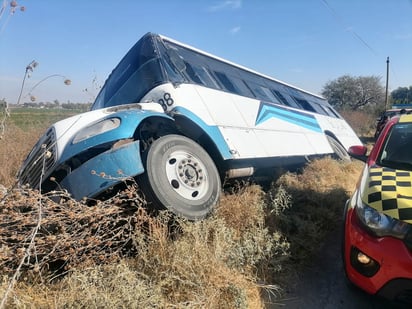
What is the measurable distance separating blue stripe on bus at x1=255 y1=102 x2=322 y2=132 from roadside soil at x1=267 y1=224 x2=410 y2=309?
2.56 meters

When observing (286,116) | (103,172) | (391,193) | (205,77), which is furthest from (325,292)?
(286,116)

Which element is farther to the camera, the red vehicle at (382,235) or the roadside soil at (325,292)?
the roadside soil at (325,292)

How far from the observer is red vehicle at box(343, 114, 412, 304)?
2195 mm

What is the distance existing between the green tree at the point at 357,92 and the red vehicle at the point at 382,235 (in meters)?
48.2

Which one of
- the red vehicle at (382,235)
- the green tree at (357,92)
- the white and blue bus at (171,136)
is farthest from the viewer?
the green tree at (357,92)

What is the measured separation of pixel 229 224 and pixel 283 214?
84 cm

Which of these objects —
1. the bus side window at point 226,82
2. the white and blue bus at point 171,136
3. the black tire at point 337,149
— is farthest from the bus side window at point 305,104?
the bus side window at point 226,82

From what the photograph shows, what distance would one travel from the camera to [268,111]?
19.2 feet

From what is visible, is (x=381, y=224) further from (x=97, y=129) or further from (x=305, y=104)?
(x=305, y=104)

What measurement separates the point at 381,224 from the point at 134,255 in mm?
2056

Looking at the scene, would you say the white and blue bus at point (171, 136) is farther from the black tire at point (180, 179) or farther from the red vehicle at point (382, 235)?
the red vehicle at point (382, 235)

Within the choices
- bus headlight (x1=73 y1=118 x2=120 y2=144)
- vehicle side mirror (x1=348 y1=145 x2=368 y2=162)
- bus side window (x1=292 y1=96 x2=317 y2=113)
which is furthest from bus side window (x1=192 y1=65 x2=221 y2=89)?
bus side window (x1=292 y1=96 x2=317 y2=113)

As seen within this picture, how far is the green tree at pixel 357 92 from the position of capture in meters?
47.4

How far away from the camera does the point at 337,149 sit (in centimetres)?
869
